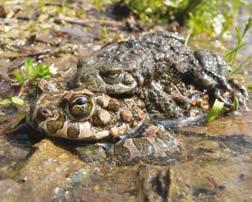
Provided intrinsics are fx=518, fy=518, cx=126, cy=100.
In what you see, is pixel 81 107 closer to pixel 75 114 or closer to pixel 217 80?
pixel 75 114

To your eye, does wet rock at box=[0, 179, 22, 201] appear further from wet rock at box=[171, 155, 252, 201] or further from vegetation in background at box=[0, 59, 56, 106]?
vegetation in background at box=[0, 59, 56, 106]

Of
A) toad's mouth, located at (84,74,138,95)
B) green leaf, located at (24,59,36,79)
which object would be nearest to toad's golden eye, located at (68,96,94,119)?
toad's mouth, located at (84,74,138,95)

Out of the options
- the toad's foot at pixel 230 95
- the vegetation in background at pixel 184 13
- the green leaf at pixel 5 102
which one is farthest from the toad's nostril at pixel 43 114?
the vegetation in background at pixel 184 13

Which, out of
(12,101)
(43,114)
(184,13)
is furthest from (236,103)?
(184,13)

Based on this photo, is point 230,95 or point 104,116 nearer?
point 104,116

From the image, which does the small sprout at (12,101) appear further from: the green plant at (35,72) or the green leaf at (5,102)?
the green plant at (35,72)

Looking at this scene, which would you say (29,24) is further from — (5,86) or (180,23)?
(180,23)
